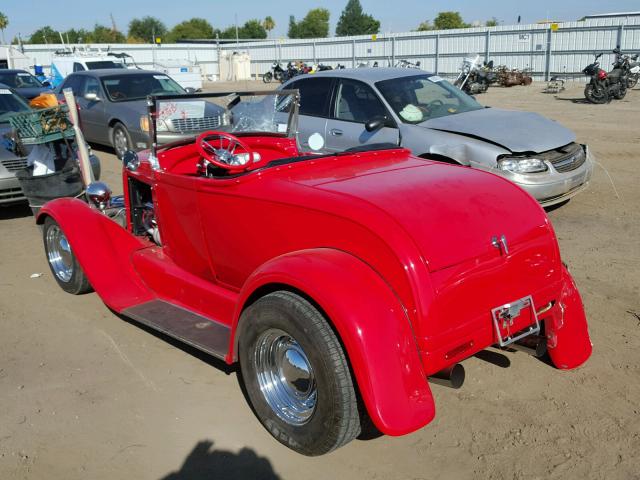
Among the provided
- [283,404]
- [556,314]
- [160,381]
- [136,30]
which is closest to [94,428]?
[160,381]

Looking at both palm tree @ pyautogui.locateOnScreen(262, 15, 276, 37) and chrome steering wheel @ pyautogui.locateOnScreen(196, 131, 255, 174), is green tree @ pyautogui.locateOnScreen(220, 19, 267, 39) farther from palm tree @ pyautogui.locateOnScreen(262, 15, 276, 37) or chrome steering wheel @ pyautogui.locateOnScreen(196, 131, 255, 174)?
chrome steering wheel @ pyautogui.locateOnScreen(196, 131, 255, 174)

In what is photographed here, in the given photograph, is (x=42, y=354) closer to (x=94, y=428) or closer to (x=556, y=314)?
(x=94, y=428)

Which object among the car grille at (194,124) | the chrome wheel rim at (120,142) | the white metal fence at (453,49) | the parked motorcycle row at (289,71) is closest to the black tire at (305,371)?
the car grille at (194,124)

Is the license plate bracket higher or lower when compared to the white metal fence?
lower

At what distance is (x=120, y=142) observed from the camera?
10.9 m

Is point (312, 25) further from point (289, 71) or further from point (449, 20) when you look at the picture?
point (289, 71)

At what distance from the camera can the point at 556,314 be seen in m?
3.24

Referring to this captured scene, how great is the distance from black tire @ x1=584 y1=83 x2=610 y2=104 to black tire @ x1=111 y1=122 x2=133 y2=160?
13149 millimetres

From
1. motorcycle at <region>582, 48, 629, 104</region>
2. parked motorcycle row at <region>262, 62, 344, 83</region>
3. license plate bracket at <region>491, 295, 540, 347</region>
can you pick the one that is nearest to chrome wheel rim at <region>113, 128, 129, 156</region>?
license plate bracket at <region>491, 295, 540, 347</region>

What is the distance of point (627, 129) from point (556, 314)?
1074 cm

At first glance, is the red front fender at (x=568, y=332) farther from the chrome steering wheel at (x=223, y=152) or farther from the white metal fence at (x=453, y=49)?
the white metal fence at (x=453, y=49)

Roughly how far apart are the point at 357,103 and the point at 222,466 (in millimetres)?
5215

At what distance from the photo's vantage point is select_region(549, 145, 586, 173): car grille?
6320 mm

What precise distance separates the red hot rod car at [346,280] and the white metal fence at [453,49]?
22375 millimetres
